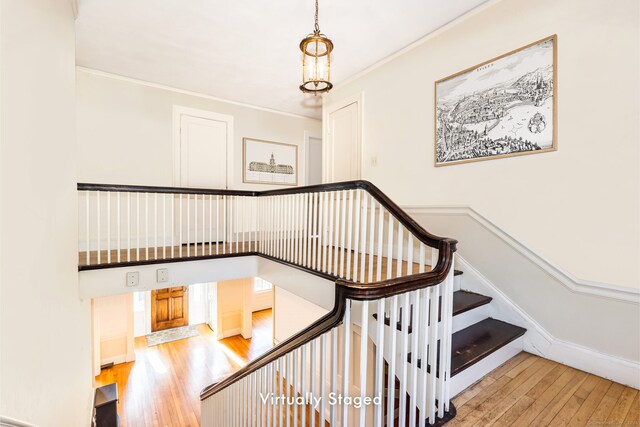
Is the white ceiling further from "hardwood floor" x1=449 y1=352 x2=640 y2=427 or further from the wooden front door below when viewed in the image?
the wooden front door below

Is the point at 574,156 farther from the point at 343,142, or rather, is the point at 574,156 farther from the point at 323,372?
the point at 343,142

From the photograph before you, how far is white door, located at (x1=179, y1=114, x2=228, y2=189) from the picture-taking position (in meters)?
4.50

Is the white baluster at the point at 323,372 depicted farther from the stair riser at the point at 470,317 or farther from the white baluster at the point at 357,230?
the stair riser at the point at 470,317

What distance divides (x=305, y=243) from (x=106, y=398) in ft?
11.0

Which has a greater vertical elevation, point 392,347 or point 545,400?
point 392,347

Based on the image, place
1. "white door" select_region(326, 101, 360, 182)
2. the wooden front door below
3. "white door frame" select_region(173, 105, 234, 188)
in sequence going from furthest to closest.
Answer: the wooden front door below → "white door frame" select_region(173, 105, 234, 188) → "white door" select_region(326, 101, 360, 182)

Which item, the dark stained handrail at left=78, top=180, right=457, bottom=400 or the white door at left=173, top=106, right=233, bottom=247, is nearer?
the dark stained handrail at left=78, top=180, right=457, bottom=400

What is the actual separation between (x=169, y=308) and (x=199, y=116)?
5.72 meters

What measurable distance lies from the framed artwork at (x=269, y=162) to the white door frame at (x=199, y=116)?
0.78 feet

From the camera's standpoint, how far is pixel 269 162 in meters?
5.30

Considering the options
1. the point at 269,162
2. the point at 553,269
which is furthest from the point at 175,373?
the point at 553,269

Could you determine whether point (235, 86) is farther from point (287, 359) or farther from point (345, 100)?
point (287, 359)

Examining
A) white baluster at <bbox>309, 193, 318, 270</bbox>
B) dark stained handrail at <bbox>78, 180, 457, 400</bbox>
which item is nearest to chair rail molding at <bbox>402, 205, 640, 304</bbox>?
dark stained handrail at <bbox>78, 180, 457, 400</bbox>

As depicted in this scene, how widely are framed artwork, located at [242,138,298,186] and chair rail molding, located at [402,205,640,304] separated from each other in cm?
323
